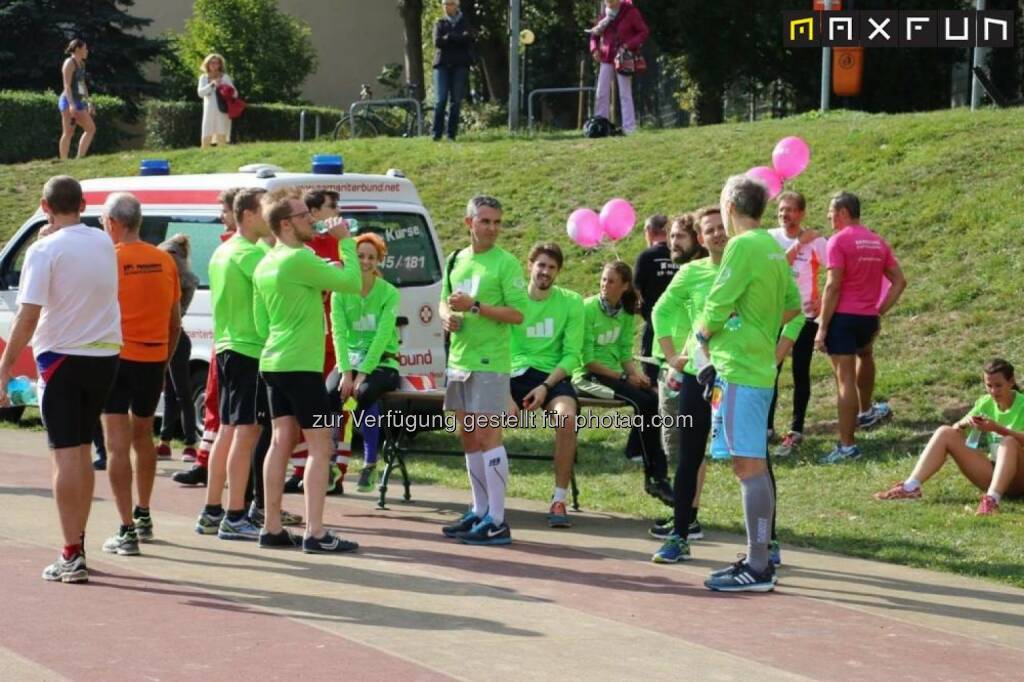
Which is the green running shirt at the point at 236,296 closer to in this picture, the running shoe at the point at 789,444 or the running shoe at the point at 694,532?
the running shoe at the point at 694,532

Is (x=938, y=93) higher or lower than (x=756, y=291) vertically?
higher

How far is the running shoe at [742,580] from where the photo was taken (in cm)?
827

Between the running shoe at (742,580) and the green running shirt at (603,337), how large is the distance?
10.8ft

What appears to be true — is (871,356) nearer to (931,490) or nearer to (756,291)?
(931,490)

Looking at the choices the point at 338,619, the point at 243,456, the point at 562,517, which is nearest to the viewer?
the point at 338,619

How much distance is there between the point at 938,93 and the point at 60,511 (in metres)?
23.9

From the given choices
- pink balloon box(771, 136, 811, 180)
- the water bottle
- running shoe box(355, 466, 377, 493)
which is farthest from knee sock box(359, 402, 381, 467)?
pink balloon box(771, 136, 811, 180)

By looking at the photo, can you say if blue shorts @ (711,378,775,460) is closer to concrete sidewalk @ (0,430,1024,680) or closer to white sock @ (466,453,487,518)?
concrete sidewalk @ (0,430,1024,680)

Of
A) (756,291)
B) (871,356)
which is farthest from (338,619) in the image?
(871,356)

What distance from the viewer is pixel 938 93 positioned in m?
29.2

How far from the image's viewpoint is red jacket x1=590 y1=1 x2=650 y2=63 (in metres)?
21.5

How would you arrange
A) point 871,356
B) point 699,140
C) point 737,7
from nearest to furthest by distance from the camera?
point 871,356 → point 699,140 → point 737,7

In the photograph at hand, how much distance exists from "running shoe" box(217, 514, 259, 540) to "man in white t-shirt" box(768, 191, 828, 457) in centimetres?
468

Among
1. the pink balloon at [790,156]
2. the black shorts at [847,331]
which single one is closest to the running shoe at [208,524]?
the black shorts at [847,331]
